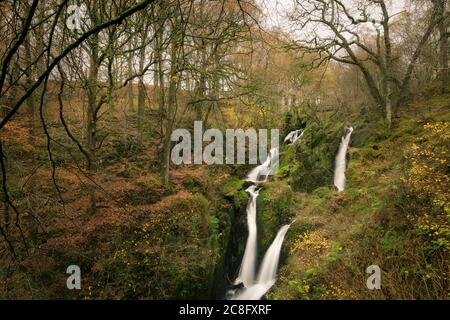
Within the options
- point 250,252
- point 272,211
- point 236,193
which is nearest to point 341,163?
point 272,211

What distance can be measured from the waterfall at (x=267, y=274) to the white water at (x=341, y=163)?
307 centimetres

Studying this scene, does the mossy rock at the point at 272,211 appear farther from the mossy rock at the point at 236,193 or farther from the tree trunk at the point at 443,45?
the tree trunk at the point at 443,45

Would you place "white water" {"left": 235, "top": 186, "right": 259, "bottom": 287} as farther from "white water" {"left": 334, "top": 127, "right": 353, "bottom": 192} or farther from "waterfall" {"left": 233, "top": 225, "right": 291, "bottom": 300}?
"white water" {"left": 334, "top": 127, "right": 353, "bottom": 192}

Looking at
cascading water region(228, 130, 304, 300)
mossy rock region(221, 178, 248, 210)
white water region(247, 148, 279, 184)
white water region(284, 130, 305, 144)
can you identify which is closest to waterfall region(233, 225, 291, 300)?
cascading water region(228, 130, 304, 300)

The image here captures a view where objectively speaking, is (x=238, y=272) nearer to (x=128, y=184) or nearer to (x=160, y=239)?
(x=160, y=239)

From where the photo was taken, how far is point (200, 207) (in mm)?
10203

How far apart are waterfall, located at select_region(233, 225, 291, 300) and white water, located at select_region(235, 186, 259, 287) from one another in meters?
0.31

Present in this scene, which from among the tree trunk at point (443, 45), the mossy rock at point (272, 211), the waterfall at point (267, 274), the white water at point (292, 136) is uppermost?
the tree trunk at point (443, 45)

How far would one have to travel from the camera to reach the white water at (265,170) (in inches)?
602

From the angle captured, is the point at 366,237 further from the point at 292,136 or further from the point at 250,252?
the point at 292,136

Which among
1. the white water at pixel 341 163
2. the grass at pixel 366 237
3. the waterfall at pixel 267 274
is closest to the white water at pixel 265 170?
the grass at pixel 366 237

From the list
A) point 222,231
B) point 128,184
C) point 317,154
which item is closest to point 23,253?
point 128,184

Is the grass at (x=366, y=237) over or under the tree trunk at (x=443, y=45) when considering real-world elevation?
under

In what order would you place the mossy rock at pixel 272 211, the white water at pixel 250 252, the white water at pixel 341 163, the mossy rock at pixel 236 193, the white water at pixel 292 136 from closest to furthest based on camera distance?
the white water at pixel 250 252, the mossy rock at pixel 272 211, the mossy rock at pixel 236 193, the white water at pixel 341 163, the white water at pixel 292 136
